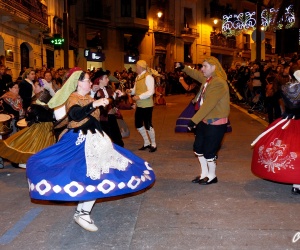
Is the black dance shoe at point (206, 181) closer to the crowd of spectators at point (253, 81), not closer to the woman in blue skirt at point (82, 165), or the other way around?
the woman in blue skirt at point (82, 165)

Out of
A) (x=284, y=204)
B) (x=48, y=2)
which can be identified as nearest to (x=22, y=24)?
(x=48, y=2)

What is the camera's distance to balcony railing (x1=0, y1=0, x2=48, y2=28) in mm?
19402

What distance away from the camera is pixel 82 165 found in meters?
4.80

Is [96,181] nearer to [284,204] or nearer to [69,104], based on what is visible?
[69,104]

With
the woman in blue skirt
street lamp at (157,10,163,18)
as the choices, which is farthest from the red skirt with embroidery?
street lamp at (157,10,163,18)

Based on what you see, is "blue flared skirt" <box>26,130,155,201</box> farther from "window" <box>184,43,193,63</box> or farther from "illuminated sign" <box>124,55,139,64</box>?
"window" <box>184,43,193,63</box>

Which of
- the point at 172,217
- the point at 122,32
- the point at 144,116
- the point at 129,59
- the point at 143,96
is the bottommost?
the point at 172,217

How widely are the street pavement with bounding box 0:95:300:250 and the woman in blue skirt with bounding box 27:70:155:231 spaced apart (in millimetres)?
418

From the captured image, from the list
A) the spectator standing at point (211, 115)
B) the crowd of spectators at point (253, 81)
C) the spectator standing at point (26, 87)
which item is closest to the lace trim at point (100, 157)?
the crowd of spectators at point (253, 81)

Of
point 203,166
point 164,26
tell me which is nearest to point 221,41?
point 164,26

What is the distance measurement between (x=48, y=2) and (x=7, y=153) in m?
23.1

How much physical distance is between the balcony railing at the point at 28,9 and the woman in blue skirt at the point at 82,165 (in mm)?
14870

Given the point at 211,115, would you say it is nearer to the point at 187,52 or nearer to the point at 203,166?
the point at 203,166

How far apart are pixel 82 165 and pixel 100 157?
20 cm
